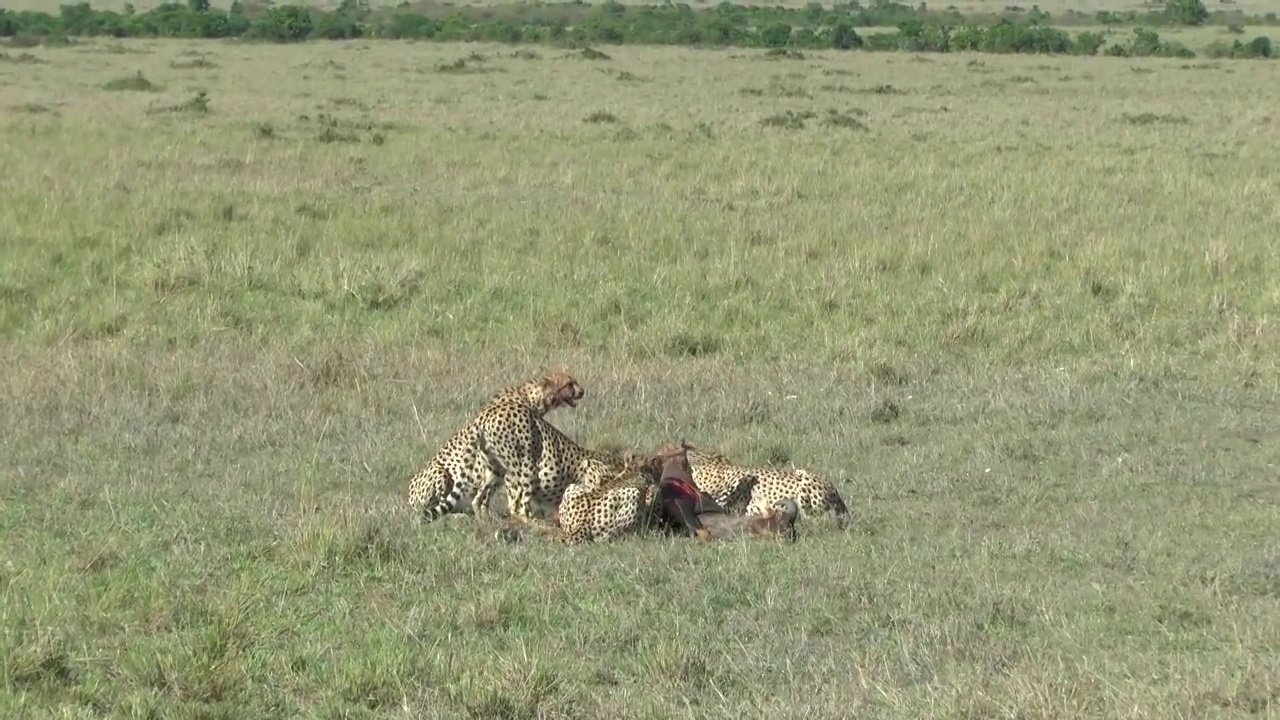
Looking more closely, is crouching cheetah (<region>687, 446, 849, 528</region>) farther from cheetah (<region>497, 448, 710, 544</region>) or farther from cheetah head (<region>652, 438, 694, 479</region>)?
cheetah (<region>497, 448, 710, 544</region>)

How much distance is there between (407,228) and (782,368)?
209 inches

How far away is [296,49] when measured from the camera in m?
44.2

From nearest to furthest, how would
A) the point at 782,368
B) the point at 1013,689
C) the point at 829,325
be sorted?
the point at 1013,689 < the point at 782,368 < the point at 829,325

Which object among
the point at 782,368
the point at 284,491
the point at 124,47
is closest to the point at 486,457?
the point at 284,491

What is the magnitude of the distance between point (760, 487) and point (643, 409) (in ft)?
6.51

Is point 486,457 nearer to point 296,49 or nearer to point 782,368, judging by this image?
point 782,368

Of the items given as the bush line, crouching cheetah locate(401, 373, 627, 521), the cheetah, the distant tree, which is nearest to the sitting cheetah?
crouching cheetah locate(401, 373, 627, 521)

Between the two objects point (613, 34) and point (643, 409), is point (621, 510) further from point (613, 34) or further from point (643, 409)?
point (613, 34)

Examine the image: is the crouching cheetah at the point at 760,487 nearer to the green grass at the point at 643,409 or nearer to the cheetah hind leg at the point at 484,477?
the green grass at the point at 643,409

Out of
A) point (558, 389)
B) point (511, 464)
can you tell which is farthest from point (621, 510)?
point (558, 389)

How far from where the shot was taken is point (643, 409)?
28.5 feet

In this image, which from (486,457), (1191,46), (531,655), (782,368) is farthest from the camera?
(1191,46)

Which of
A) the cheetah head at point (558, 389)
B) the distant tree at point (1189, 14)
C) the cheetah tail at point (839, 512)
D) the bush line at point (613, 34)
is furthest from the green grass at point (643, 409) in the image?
the distant tree at point (1189, 14)

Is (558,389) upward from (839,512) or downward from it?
upward
